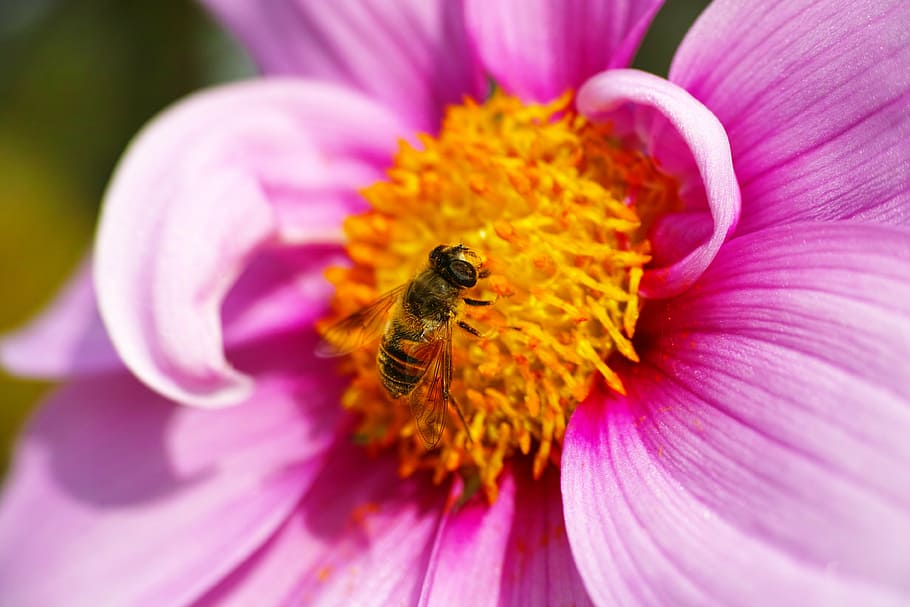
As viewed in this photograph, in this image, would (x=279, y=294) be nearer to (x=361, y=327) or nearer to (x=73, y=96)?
(x=361, y=327)

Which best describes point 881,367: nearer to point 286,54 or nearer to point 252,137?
point 252,137

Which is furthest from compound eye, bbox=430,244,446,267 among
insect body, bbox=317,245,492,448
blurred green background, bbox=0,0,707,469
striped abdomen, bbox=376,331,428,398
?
blurred green background, bbox=0,0,707,469

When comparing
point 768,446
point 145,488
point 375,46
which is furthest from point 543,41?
point 145,488

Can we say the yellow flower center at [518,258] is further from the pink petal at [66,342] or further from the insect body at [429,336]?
the pink petal at [66,342]

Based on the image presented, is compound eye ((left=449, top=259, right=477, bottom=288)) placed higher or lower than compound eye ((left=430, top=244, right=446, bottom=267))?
lower

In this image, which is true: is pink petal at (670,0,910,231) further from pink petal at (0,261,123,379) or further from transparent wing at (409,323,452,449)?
pink petal at (0,261,123,379)

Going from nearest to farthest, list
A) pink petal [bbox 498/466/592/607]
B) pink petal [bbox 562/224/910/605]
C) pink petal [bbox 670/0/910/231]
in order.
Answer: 1. pink petal [bbox 562/224/910/605]
2. pink petal [bbox 670/0/910/231]
3. pink petal [bbox 498/466/592/607]

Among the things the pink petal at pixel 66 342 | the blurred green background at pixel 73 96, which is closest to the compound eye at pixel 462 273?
the pink petal at pixel 66 342
